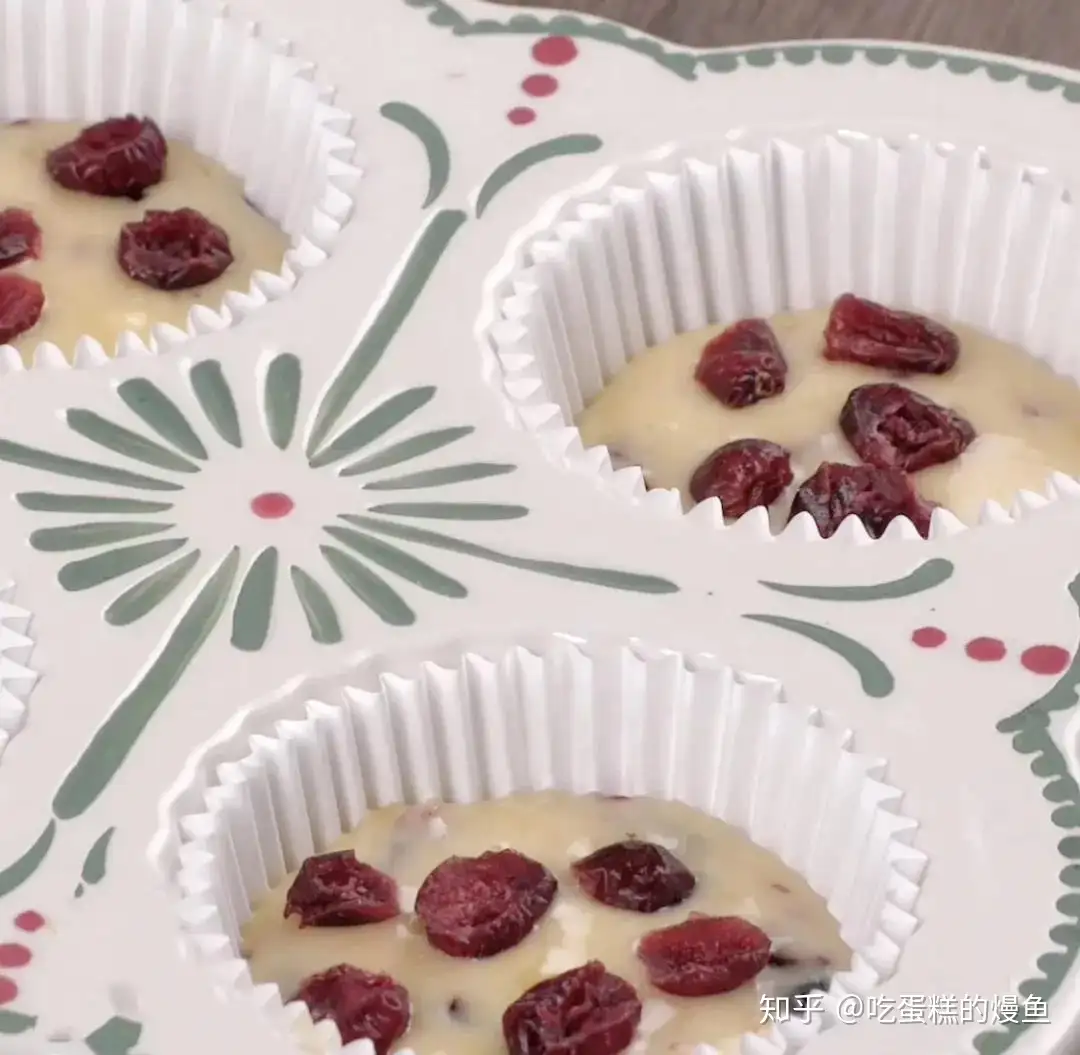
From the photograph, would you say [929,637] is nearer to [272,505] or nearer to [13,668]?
[272,505]

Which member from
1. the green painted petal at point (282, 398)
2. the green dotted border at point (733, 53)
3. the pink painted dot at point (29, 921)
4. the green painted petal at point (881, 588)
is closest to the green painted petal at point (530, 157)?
the green dotted border at point (733, 53)

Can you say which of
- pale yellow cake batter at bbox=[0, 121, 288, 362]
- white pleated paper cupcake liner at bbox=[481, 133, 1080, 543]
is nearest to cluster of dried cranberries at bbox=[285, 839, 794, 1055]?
white pleated paper cupcake liner at bbox=[481, 133, 1080, 543]

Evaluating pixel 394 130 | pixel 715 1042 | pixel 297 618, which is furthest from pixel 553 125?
pixel 715 1042

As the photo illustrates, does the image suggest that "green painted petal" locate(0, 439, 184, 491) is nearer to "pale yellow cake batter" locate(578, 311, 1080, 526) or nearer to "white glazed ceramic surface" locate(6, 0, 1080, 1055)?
"white glazed ceramic surface" locate(6, 0, 1080, 1055)

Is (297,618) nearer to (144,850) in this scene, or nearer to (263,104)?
(144,850)

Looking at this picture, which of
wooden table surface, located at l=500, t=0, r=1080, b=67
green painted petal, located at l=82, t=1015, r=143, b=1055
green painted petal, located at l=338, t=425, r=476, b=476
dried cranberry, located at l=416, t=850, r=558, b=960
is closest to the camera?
green painted petal, located at l=82, t=1015, r=143, b=1055

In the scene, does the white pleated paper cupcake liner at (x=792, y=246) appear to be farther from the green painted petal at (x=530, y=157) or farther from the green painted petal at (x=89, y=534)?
the green painted petal at (x=89, y=534)
